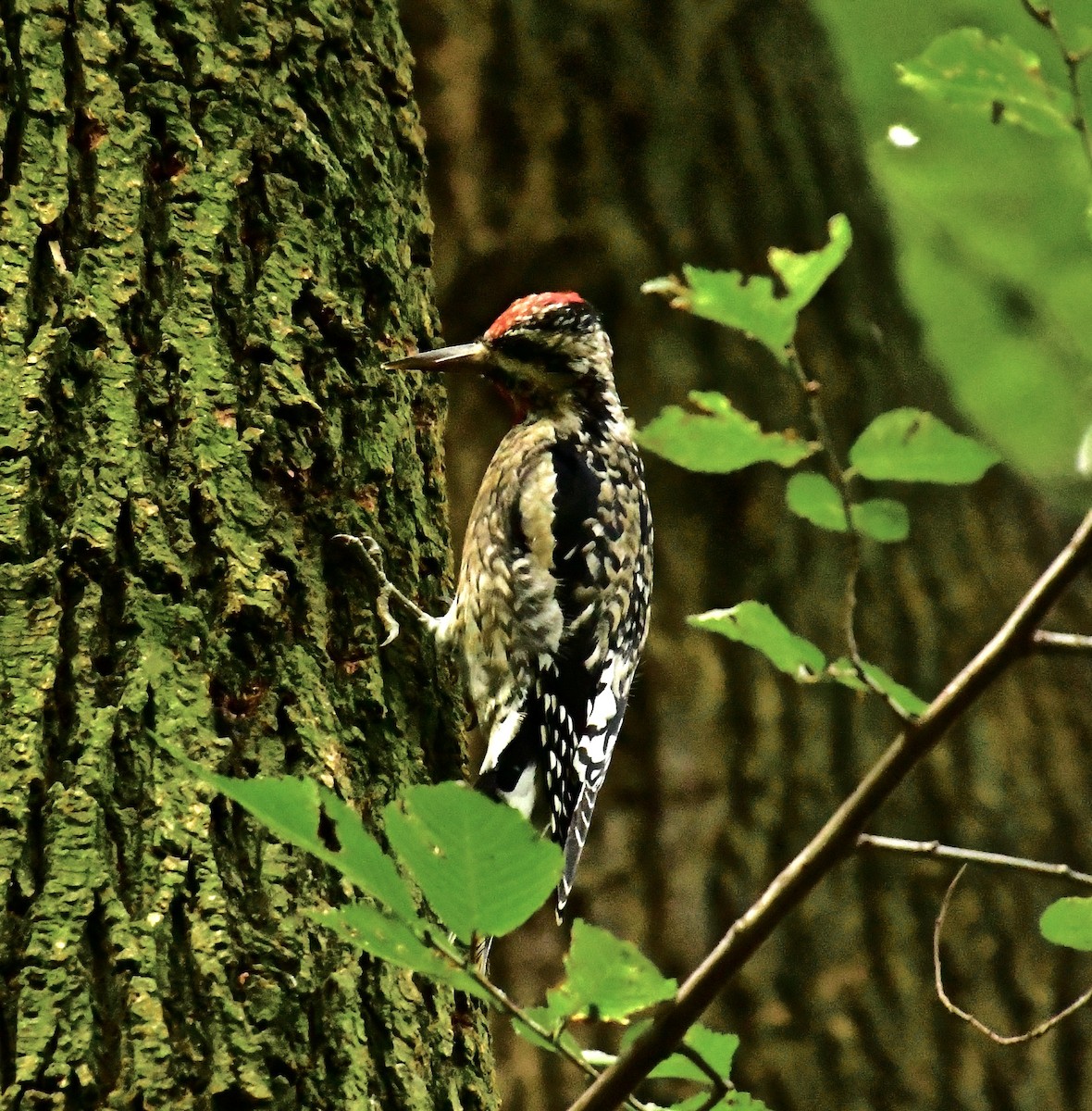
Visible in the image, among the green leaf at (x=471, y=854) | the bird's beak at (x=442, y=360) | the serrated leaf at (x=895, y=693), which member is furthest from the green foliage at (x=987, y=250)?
the green leaf at (x=471, y=854)

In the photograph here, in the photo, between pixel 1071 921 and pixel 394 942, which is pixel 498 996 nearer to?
pixel 394 942

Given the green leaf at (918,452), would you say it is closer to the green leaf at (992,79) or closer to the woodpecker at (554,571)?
the green leaf at (992,79)

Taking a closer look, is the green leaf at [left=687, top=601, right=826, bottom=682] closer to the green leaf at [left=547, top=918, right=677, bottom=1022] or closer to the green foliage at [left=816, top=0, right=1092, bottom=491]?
the green leaf at [left=547, top=918, right=677, bottom=1022]

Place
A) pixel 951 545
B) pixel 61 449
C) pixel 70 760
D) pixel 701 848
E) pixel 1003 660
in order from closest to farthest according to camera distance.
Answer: pixel 1003 660 < pixel 70 760 < pixel 61 449 < pixel 701 848 < pixel 951 545

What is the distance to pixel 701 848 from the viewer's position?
411 centimetres

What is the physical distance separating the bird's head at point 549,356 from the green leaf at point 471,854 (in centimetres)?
228

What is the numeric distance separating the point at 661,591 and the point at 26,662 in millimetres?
2951

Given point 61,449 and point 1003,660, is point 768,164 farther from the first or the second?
point 1003,660

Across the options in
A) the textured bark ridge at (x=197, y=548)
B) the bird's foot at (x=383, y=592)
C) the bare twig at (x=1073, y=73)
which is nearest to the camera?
the bare twig at (x=1073, y=73)

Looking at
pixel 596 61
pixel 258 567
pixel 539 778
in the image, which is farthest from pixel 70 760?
pixel 596 61

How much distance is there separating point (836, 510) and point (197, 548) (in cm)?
81

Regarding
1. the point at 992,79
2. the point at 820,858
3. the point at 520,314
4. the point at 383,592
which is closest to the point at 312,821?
the point at 820,858

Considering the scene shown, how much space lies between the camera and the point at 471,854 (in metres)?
0.84

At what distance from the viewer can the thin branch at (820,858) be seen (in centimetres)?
106
